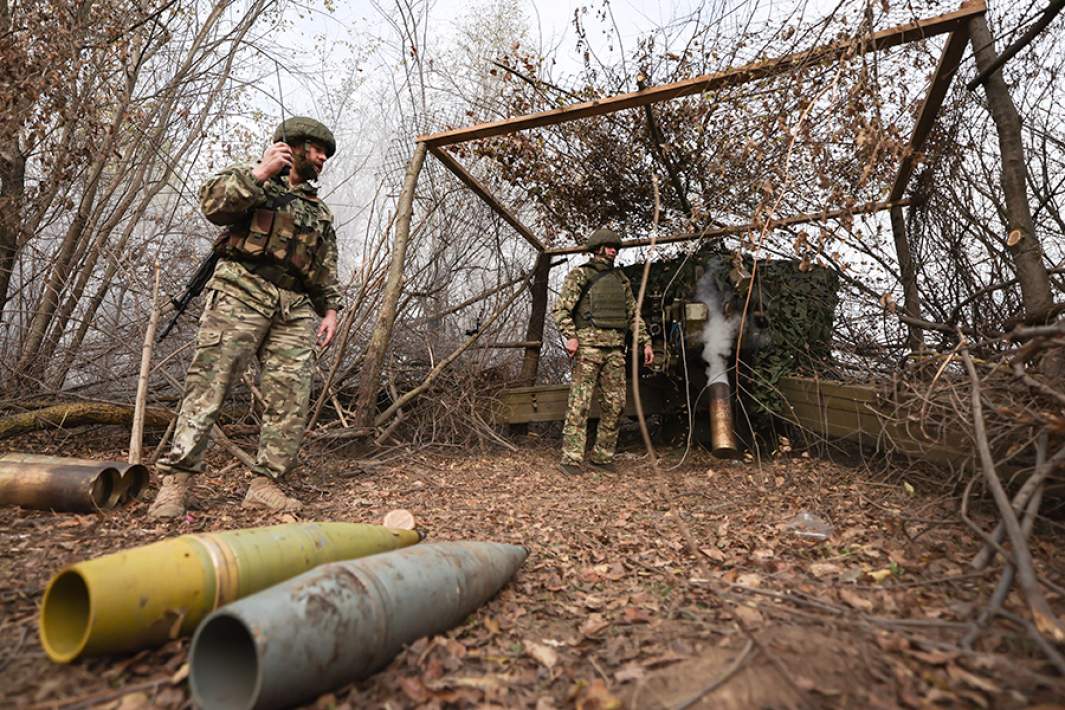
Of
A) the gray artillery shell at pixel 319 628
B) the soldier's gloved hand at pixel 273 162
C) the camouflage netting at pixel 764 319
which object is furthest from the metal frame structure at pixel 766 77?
the gray artillery shell at pixel 319 628

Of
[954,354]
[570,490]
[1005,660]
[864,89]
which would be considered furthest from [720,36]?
[1005,660]

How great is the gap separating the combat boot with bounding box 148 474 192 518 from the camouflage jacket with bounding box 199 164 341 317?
1067mm

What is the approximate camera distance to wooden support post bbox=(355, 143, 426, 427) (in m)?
5.26

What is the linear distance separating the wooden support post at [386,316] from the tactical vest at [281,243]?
4.80 ft

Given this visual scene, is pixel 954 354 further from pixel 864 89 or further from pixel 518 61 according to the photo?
pixel 518 61

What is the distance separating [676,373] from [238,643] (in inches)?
194

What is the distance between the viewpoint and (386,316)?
5270mm

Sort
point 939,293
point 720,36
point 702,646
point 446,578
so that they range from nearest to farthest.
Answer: point 702,646 → point 446,578 → point 720,36 → point 939,293

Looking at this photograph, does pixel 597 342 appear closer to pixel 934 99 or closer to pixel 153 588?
pixel 934 99

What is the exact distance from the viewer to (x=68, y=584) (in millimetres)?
1724

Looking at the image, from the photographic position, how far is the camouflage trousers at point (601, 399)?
5.50 meters

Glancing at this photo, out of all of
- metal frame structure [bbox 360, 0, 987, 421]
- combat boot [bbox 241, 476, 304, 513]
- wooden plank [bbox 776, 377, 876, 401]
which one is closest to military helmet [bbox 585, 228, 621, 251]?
metal frame structure [bbox 360, 0, 987, 421]

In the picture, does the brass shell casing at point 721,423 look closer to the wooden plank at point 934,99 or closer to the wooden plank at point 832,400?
the wooden plank at point 832,400

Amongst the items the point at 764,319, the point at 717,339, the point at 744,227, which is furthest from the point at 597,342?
the point at 744,227
